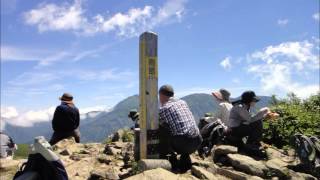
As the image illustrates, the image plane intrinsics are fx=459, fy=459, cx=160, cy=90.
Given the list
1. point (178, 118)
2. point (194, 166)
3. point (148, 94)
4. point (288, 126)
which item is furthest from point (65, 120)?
point (288, 126)

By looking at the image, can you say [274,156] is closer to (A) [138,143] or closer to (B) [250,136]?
(B) [250,136]

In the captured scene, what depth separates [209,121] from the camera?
46.5ft

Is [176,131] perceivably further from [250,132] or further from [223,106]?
[223,106]

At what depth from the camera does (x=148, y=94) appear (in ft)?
35.6

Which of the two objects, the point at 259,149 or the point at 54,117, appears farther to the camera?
the point at 54,117

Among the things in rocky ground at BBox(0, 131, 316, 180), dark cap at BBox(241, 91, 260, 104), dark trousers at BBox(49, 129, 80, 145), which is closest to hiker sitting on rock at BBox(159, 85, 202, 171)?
rocky ground at BBox(0, 131, 316, 180)

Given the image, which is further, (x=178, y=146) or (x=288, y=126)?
(x=288, y=126)

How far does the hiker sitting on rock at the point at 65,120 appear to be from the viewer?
16.3m

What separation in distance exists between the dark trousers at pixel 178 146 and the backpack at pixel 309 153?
113 inches

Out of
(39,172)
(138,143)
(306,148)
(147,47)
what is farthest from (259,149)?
(39,172)

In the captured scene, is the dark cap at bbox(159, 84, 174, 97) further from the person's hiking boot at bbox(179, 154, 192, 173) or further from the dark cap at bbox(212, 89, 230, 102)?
the dark cap at bbox(212, 89, 230, 102)

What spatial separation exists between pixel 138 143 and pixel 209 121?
3.73m

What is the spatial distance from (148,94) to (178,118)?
2.97 ft

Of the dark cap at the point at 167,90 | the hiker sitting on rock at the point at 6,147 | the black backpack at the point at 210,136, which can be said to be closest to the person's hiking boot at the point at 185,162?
the dark cap at the point at 167,90
